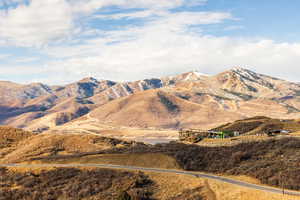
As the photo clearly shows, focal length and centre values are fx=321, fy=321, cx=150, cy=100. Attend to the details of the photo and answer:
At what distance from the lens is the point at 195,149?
69.1 meters

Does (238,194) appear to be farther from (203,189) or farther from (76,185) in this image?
(76,185)

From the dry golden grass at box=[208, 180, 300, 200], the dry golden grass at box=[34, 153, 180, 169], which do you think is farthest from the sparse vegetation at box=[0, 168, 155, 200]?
the dry golden grass at box=[208, 180, 300, 200]

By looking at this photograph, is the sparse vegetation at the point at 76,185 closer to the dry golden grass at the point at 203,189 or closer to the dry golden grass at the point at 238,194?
the dry golden grass at the point at 203,189

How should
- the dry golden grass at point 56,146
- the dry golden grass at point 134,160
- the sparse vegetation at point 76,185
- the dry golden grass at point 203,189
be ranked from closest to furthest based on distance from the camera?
the dry golden grass at point 203,189, the sparse vegetation at point 76,185, the dry golden grass at point 134,160, the dry golden grass at point 56,146

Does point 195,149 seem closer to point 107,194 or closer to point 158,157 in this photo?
point 158,157

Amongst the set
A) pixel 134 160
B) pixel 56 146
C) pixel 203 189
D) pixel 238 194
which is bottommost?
pixel 56 146

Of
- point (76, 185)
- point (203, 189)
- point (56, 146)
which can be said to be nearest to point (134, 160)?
point (76, 185)

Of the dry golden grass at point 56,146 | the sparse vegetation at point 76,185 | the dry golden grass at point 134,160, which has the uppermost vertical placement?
the dry golden grass at point 134,160

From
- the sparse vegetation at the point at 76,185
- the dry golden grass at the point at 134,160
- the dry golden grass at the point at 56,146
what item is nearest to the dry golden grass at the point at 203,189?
the sparse vegetation at the point at 76,185

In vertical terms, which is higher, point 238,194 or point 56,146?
point 238,194

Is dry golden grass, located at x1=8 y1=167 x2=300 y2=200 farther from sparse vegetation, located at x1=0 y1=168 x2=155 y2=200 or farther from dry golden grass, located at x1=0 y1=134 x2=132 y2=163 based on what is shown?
dry golden grass, located at x1=0 y1=134 x2=132 y2=163

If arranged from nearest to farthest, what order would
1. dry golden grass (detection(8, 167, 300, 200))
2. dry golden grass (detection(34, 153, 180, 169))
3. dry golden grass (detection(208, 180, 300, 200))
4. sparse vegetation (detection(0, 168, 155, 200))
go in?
dry golden grass (detection(208, 180, 300, 200)) < dry golden grass (detection(8, 167, 300, 200)) < sparse vegetation (detection(0, 168, 155, 200)) < dry golden grass (detection(34, 153, 180, 169))

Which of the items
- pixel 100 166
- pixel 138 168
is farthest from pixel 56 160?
pixel 138 168

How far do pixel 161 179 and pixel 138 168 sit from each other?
7.54m
